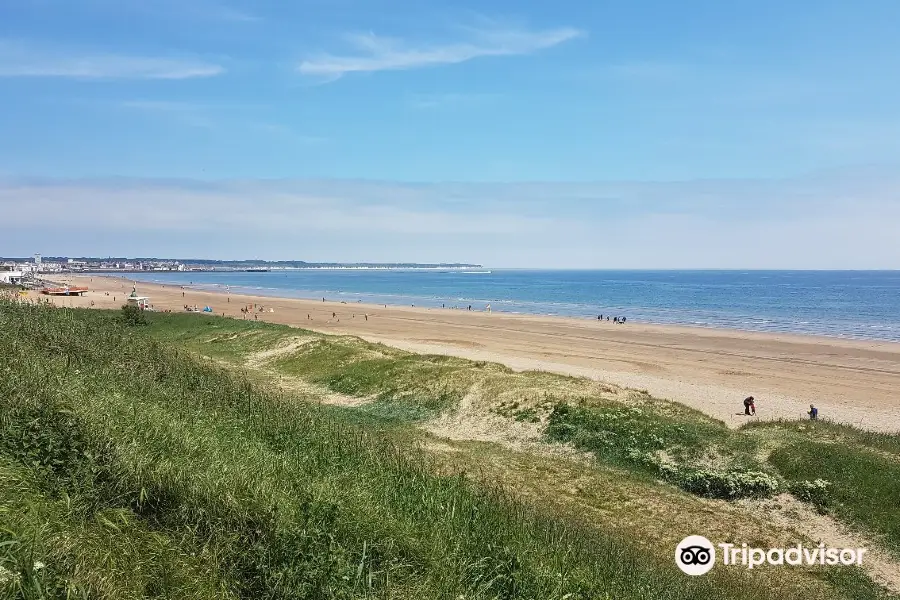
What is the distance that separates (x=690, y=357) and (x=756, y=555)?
35.5 meters

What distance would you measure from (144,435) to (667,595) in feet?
25.5

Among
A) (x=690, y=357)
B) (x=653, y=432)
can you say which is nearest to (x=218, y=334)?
(x=653, y=432)

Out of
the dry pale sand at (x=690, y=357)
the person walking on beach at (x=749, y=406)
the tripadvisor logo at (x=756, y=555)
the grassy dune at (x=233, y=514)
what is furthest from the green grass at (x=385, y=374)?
the person walking on beach at (x=749, y=406)

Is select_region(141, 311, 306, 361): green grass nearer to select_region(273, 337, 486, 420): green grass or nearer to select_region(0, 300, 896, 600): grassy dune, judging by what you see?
select_region(273, 337, 486, 420): green grass

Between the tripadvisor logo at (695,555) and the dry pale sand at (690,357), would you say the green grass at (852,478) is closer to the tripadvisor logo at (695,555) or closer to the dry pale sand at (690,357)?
the tripadvisor logo at (695,555)

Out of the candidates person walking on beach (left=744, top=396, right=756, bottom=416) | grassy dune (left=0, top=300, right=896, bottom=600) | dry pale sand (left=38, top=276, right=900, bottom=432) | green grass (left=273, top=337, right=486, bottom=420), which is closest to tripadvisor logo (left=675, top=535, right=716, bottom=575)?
grassy dune (left=0, top=300, right=896, bottom=600)

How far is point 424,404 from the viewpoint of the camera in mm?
22938

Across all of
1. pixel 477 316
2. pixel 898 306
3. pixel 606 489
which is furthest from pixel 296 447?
pixel 898 306

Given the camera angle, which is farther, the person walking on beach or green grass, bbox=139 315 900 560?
the person walking on beach

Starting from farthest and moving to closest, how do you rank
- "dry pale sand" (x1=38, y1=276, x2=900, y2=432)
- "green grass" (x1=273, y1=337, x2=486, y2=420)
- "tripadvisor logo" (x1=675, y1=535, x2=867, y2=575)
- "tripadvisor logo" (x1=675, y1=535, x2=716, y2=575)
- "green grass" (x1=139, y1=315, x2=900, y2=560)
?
"dry pale sand" (x1=38, y1=276, x2=900, y2=432), "green grass" (x1=273, y1=337, x2=486, y2=420), "green grass" (x1=139, y1=315, x2=900, y2=560), "tripadvisor logo" (x1=675, y1=535, x2=867, y2=575), "tripadvisor logo" (x1=675, y1=535, x2=716, y2=575)

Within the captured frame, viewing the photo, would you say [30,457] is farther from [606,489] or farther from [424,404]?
[424,404]

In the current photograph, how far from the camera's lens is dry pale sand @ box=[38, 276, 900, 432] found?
29.3 meters

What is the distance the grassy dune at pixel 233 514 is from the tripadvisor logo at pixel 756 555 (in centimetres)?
57

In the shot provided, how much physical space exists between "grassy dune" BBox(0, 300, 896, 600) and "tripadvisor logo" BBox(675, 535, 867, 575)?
57cm
